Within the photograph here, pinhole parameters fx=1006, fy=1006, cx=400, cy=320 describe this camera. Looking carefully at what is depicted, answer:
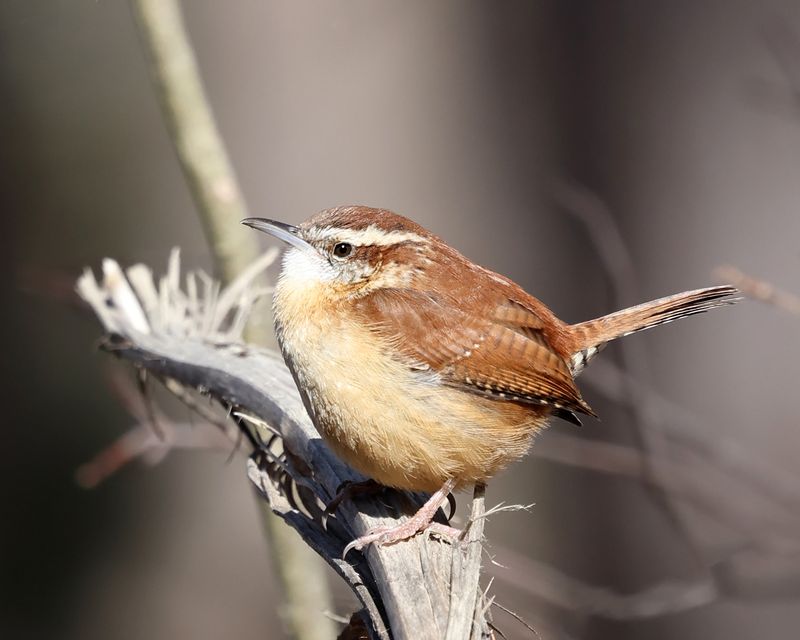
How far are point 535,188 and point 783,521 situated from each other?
9.76 ft

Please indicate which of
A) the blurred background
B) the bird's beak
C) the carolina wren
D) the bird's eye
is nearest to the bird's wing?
the carolina wren

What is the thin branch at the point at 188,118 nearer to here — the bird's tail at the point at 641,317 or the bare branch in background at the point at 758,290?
the bird's tail at the point at 641,317

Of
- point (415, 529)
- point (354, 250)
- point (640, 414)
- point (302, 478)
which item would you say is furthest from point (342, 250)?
point (640, 414)

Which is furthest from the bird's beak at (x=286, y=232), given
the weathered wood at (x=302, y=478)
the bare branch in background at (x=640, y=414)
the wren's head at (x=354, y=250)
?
the bare branch in background at (x=640, y=414)

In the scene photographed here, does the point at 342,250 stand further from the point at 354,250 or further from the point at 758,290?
the point at 758,290

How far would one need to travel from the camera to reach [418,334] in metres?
2.93

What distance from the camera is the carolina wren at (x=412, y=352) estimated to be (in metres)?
2.74

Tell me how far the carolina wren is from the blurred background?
7.18 ft

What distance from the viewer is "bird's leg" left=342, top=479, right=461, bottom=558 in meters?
2.46

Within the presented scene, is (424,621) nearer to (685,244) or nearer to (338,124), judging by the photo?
(685,244)

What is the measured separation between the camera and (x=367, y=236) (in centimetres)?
→ 307

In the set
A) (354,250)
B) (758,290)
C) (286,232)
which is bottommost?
(758,290)

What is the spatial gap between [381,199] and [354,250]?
11.1ft

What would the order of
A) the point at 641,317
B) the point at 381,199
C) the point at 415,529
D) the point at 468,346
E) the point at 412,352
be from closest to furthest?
1. the point at 415,529
2. the point at 412,352
3. the point at 468,346
4. the point at 641,317
5. the point at 381,199
